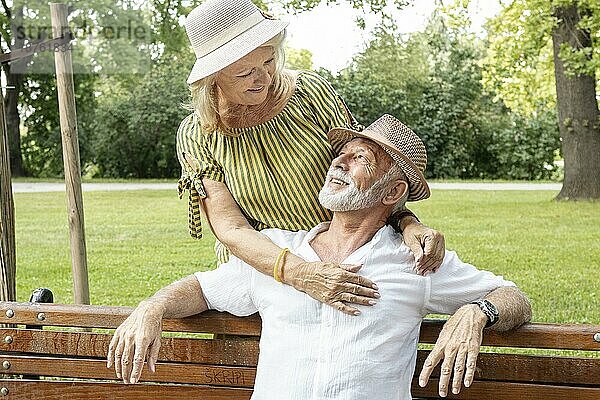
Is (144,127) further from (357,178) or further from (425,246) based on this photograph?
(425,246)

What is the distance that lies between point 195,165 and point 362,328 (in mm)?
523

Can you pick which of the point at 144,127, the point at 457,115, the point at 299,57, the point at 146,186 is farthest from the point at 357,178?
the point at 457,115

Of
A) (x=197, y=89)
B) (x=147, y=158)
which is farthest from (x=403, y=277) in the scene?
(x=147, y=158)

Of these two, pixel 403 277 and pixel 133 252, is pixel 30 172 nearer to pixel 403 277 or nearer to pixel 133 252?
pixel 133 252

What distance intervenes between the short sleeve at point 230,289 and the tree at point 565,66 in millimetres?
6453

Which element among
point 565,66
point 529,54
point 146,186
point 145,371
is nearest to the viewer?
point 145,371

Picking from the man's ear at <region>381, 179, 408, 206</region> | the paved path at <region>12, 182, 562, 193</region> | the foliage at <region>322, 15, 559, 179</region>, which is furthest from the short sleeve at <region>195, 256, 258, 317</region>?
the paved path at <region>12, 182, 562, 193</region>

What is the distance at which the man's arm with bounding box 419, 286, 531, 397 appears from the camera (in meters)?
1.95

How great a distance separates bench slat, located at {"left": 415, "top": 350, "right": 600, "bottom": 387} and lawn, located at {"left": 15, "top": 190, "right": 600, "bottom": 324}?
12.2 feet

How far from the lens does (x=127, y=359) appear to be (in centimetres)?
213

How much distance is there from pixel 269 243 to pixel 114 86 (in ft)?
33.9

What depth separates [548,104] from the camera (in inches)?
488

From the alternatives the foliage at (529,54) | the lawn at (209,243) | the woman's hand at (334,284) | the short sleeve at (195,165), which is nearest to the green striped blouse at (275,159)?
the short sleeve at (195,165)

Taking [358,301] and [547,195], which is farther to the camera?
[547,195]
